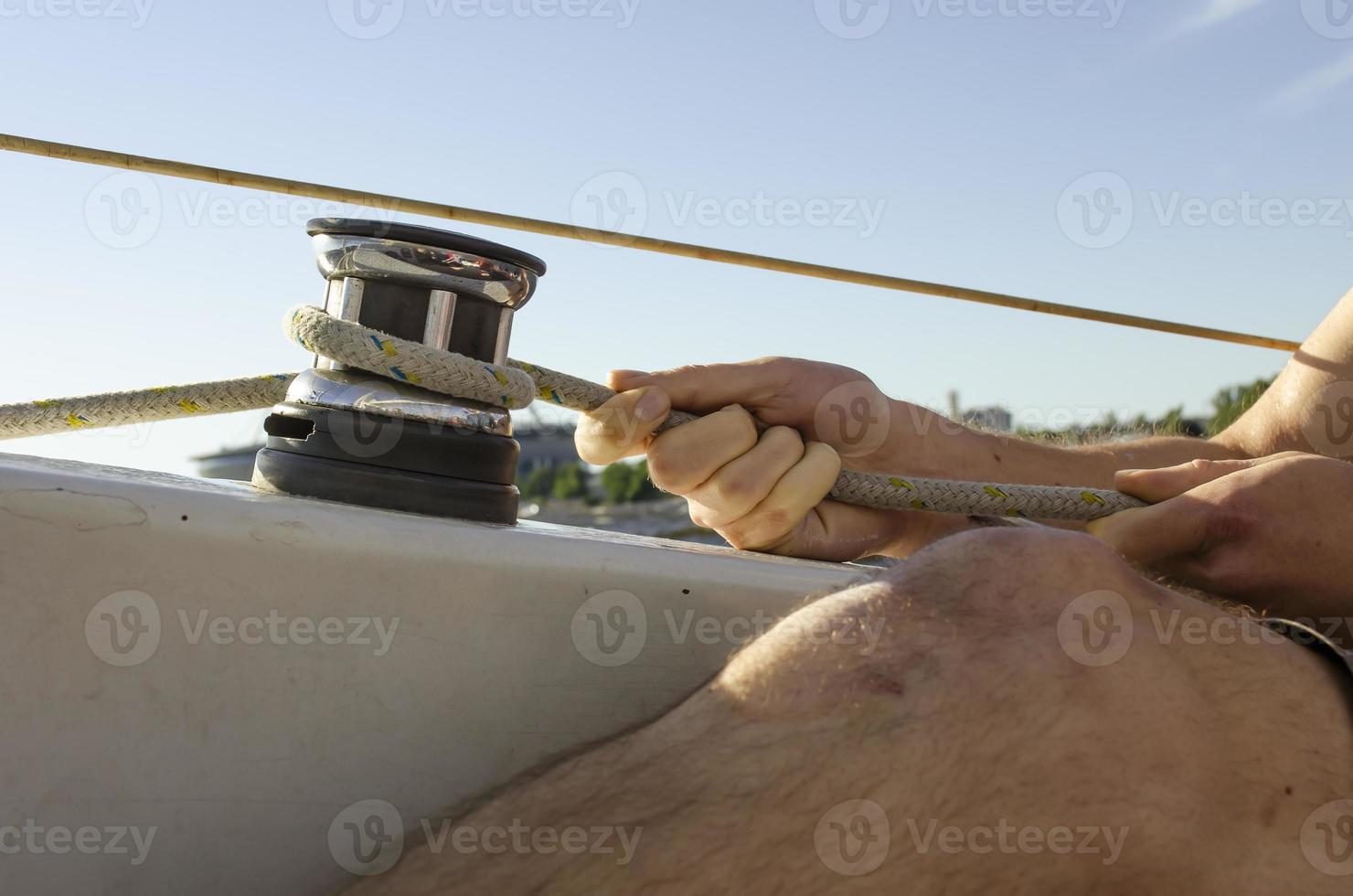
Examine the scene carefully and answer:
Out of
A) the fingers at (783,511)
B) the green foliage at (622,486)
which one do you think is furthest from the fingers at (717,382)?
the green foliage at (622,486)

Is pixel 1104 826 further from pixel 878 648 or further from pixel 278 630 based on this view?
pixel 278 630

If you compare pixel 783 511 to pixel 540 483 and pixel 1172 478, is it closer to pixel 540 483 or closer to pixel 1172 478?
pixel 1172 478

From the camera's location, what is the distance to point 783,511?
1386 mm

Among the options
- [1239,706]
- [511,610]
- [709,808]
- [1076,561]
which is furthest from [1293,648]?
[511,610]

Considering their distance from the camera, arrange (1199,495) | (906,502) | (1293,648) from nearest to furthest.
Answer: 1. (1293,648)
2. (1199,495)
3. (906,502)

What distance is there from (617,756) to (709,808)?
8 cm

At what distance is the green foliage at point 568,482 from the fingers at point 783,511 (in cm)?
3024

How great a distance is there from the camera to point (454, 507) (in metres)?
1.01

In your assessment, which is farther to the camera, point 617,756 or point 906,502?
Result: point 906,502

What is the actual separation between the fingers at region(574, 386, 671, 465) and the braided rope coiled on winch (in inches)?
0.8

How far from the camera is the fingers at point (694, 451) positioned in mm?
1421

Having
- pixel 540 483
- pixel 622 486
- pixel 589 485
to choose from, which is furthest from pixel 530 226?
pixel 589 485

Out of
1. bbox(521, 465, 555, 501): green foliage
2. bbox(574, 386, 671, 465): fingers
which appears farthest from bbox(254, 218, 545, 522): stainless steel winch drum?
bbox(521, 465, 555, 501): green foliage

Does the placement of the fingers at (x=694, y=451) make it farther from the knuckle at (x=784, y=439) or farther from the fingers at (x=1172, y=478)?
the fingers at (x=1172, y=478)
